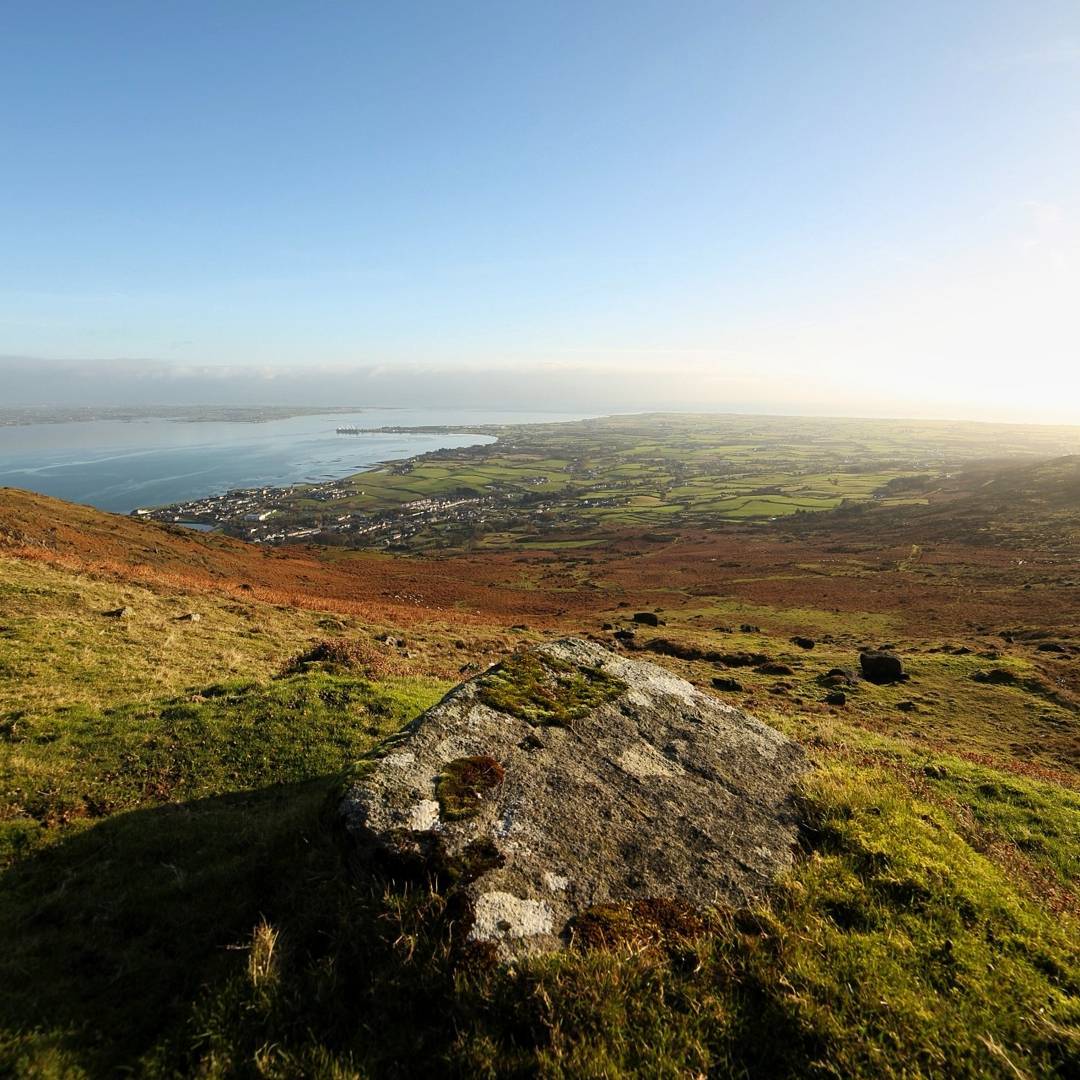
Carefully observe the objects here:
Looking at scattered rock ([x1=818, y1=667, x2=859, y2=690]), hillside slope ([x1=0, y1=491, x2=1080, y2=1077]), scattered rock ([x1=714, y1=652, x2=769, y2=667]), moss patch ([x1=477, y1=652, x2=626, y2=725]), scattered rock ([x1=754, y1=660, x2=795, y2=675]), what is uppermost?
moss patch ([x1=477, y1=652, x2=626, y2=725])

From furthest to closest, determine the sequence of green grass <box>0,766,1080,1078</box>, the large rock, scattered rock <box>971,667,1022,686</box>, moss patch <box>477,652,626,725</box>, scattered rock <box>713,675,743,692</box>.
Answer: scattered rock <box>971,667,1022,686</box> < scattered rock <box>713,675,743,692</box> < moss patch <box>477,652,626,725</box> < the large rock < green grass <box>0,766,1080,1078</box>

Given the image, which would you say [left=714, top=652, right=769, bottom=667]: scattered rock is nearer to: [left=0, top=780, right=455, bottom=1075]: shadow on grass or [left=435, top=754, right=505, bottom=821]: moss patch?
[left=435, top=754, right=505, bottom=821]: moss patch

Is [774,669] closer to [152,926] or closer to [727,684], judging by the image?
[727,684]

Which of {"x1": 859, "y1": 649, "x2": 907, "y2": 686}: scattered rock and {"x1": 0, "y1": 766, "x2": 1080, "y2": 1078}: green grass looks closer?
{"x1": 0, "y1": 766, "x2": 1080, "y2": 1078}: green grass

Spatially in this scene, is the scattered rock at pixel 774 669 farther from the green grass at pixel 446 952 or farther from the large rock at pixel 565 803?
the large rock at pixel 565 803

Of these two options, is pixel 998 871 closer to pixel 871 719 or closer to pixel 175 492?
pixel 871 719

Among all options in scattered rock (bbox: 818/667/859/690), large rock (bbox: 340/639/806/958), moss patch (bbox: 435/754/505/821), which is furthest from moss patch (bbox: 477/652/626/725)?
scattered rock (bbox: 818/667/859/690)

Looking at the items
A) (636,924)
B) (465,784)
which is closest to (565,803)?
(465,784)

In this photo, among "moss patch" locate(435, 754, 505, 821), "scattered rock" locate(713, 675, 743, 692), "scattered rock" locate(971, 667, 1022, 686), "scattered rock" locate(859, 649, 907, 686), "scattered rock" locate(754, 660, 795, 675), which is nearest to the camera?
"moss patch" locate(435, 754, 505, 821)

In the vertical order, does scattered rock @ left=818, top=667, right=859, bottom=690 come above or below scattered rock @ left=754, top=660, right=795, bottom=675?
above
